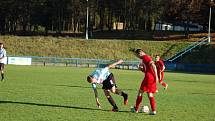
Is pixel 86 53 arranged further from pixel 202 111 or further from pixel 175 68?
pixel 202 111

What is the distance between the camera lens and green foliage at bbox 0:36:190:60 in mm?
65375

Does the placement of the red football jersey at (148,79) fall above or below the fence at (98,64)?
above

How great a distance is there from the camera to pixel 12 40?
6856 cm

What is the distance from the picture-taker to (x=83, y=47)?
67062 millimetres

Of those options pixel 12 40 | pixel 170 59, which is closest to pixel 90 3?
pixel 12 40

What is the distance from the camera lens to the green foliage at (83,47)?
214 feet

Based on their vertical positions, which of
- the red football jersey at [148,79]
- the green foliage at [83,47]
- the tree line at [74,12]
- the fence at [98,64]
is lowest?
the fence at [98,64]

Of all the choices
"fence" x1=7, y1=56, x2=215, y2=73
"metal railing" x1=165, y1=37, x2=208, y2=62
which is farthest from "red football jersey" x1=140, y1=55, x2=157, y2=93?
"metal railing" x1=165, y1=37, x2=208, y2=62

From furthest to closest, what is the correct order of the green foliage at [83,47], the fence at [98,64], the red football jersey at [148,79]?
the green foliage at [83,47], the fence at [98,64], the red football jersey at [148,79]

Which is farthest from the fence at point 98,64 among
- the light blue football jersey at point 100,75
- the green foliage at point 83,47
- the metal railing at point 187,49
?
the light blue football jersey at point 100,75

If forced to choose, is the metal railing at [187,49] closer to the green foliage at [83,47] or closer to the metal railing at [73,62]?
the green foliage at [83,47]

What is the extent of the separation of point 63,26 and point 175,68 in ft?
150

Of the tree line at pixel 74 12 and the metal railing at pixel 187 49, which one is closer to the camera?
the metal railing at pixel 187 49

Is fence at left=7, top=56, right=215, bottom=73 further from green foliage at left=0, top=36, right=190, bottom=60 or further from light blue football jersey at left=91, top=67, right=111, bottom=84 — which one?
light blue football jersey at left=91, top=67, right=111, bottom=84
